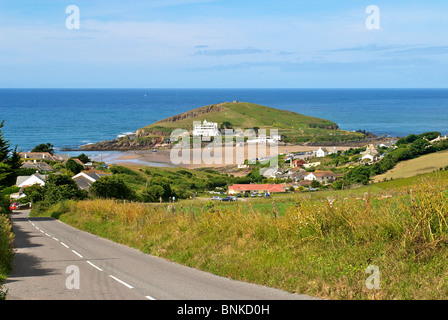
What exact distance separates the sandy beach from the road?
89.6m

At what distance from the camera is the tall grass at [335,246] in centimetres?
1009

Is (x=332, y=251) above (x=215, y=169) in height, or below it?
above

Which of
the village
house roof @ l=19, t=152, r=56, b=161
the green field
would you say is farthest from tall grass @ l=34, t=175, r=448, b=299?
house roof @ l=19, t=152, r=56, b=161

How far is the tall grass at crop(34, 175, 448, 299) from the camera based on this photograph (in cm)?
1009

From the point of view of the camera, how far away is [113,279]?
12711mm

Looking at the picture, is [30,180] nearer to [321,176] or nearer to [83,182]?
[83,182]

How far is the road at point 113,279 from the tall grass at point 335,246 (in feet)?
2.07

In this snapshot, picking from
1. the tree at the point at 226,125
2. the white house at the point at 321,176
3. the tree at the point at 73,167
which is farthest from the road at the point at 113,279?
the tree at the point at 226,125

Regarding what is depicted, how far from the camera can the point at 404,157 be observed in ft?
221

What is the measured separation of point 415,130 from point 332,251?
6314 inches

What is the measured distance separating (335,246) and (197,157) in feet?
376

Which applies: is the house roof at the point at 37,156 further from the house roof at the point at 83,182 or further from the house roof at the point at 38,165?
the house roof at the point at 83,182

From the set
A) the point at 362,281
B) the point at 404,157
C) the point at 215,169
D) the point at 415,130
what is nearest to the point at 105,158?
the point at 215,169
